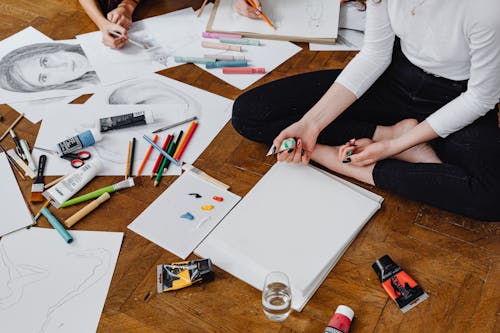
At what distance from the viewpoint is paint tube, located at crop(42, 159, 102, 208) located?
4.59 feet

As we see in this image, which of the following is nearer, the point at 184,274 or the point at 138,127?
the point at 184,274

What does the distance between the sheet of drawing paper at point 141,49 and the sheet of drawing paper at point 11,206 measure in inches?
17.1

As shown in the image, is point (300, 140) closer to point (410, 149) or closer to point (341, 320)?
point (410, 149)

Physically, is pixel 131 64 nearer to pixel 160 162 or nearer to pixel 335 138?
pixel 160 162

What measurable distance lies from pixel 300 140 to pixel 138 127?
0.48 metres

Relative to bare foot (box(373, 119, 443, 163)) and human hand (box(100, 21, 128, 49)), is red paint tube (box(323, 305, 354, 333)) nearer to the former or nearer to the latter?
bare foot (box(373, 119, 443, 163))

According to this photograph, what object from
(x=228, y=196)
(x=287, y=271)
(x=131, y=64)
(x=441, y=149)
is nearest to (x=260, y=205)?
(x=228, y=196)

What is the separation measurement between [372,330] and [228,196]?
1.55ft

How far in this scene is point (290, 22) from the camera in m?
1.91

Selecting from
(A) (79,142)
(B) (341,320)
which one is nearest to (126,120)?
(A) (79,142)

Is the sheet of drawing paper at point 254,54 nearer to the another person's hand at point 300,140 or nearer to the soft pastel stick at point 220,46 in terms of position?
the soft pastel stick at point 220,46

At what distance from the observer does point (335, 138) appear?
4.85 ft

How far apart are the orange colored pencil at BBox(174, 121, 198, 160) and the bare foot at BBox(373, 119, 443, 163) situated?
1.62 ft

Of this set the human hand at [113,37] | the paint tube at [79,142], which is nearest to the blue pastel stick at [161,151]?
the paint tube at [79,142]
